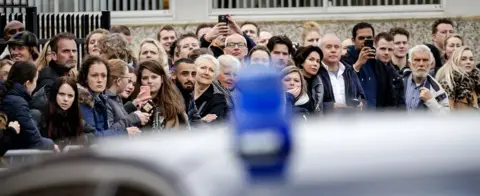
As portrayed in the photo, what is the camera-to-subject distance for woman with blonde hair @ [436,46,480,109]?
42.0 ft

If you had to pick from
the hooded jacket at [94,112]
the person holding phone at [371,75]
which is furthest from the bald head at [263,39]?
the hooded jacket at [94,112]

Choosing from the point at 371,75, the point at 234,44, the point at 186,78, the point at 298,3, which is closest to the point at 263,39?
the point at 371,75

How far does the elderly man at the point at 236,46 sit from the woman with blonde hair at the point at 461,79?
6.48 feet

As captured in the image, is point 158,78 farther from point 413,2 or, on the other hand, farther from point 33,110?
point 413,2

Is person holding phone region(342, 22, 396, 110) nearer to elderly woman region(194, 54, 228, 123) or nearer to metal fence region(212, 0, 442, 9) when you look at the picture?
elderly woman region(194, 54, 228, 123)

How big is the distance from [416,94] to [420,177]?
1009cm

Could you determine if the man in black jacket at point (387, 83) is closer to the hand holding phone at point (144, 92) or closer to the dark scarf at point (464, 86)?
the dark scarf at point (464, 86)

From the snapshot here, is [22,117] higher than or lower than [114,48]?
lower

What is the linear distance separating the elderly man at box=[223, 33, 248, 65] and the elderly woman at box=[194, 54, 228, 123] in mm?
987

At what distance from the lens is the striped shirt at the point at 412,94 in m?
12.4

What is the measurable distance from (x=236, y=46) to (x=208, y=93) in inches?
61.3

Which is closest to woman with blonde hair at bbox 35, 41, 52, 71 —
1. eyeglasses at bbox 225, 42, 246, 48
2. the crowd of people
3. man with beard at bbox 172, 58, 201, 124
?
the crowd of people

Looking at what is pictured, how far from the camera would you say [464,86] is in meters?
13.0

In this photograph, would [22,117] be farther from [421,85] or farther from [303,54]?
[421,85]
